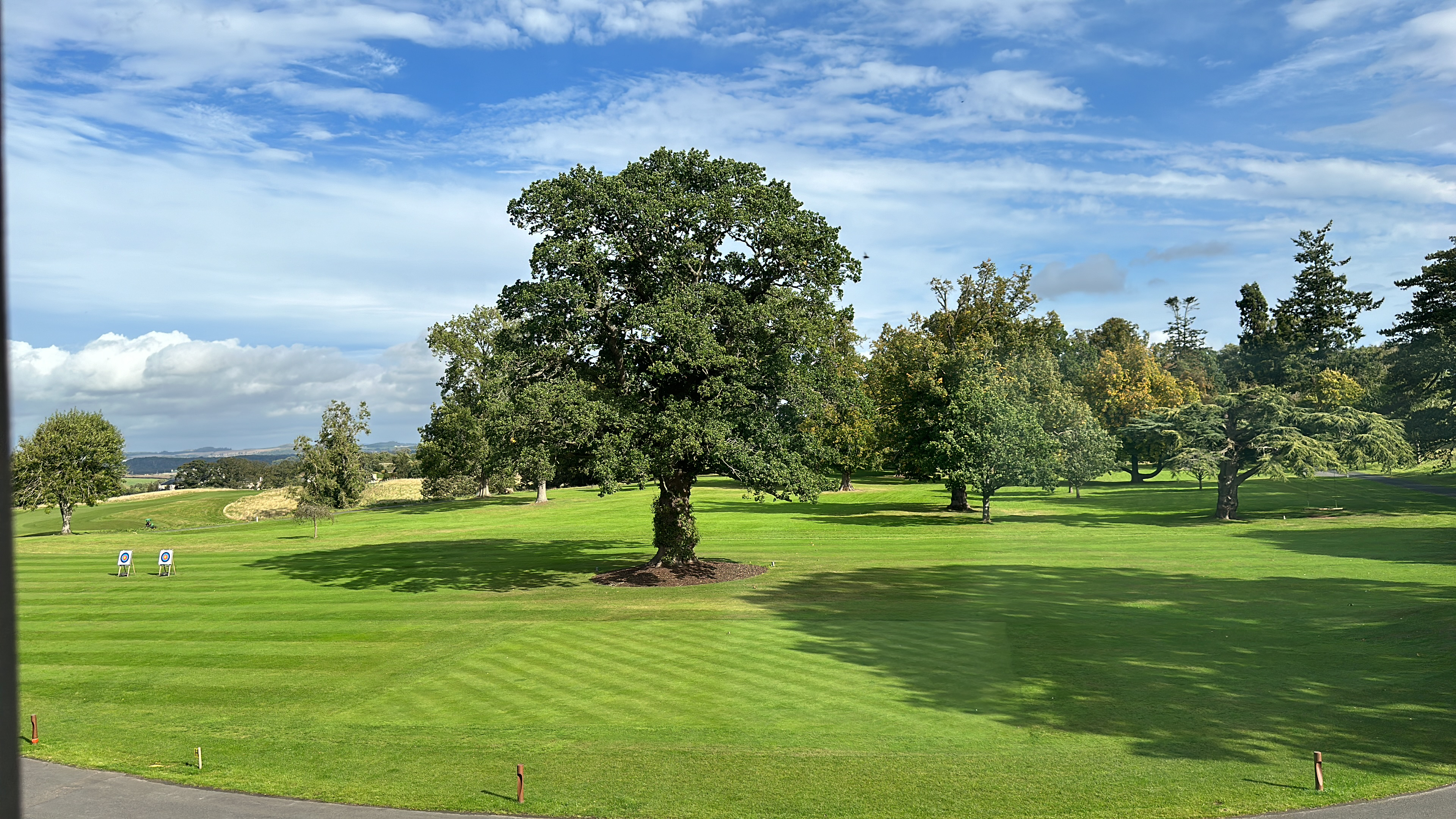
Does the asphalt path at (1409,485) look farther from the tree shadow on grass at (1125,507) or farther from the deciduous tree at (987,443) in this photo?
the deciduous tree at (987,443)

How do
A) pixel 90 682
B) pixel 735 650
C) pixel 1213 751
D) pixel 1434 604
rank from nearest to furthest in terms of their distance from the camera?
pixel 1213 751 < pixel 90 682 < pixel 735 650 < pixel 1434 604

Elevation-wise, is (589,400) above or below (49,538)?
above

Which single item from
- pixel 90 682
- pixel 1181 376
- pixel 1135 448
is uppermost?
pixel 1181 376

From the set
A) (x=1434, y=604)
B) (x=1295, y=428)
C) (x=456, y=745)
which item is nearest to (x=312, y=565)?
(x=456, y=745)

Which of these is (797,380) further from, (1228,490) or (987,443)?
(1228,490)

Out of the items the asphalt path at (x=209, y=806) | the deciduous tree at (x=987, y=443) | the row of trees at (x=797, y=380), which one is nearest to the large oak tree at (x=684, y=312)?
the row of trees at (x=797, y=380)

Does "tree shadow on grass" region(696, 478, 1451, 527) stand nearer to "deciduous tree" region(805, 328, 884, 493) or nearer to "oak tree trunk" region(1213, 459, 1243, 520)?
"oak tree trunk" region(1213, 459, 1243, 520)

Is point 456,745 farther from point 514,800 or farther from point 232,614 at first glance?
point 232,614

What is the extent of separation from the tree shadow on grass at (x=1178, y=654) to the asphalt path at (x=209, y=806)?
6.29 ft

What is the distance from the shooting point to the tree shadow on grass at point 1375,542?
1532 inches

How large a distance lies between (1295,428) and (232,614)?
58882mm

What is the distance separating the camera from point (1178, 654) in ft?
76.2

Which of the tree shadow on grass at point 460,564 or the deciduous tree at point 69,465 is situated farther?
the deciduous tree at point 69,465

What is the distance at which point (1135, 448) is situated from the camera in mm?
88250
